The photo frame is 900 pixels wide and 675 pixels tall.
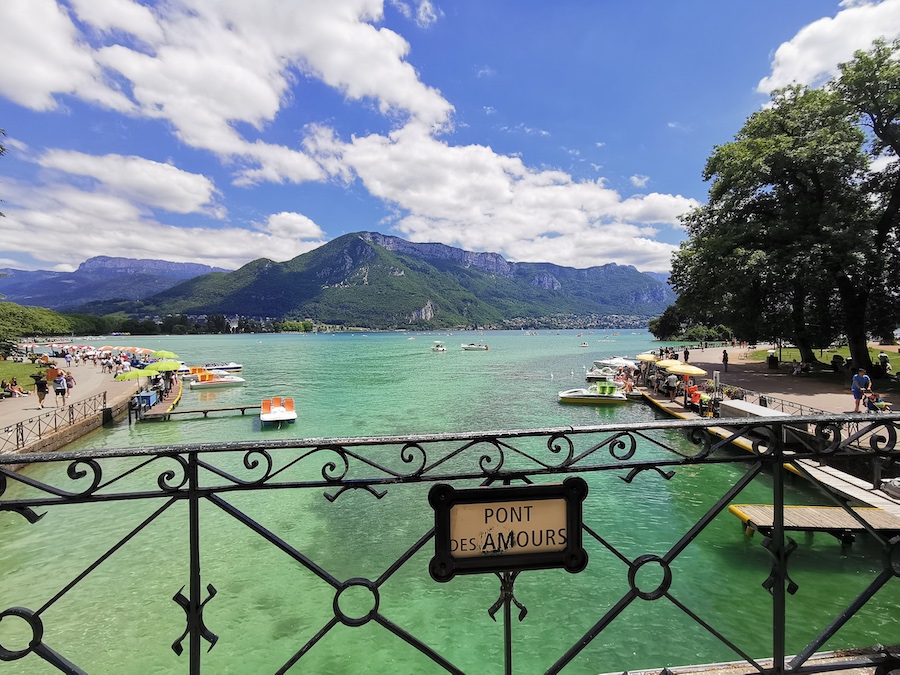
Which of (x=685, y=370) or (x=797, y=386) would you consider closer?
(x=797, y=386)

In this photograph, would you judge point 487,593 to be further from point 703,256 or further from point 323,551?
point 703,256

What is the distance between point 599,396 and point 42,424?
24366 mm

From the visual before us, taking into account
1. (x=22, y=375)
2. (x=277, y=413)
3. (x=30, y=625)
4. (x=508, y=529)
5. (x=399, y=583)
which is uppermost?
(x=508, y=529)

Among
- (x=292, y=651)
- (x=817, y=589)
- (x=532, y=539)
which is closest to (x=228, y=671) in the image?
(x=292, y=651)

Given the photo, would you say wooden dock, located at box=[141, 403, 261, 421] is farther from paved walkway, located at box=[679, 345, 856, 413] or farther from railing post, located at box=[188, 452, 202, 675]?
paved walkway, located at box=[679, 345, 856, 413]

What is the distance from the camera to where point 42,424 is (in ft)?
54.1

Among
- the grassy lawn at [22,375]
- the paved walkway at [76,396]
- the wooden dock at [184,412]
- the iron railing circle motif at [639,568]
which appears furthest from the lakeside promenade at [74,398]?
the iron railing circle motif at [639,568]

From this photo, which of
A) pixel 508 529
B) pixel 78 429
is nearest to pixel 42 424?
pixel 78 429

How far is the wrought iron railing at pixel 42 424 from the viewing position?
13.6m

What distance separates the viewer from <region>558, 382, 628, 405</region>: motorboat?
24.6 meters

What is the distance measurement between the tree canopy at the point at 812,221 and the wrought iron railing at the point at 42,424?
29249mm

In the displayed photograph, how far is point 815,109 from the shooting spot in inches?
922

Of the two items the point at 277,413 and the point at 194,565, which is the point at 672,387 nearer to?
the point at 277,413

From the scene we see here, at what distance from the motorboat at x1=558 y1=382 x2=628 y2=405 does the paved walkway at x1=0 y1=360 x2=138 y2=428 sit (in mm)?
23480
